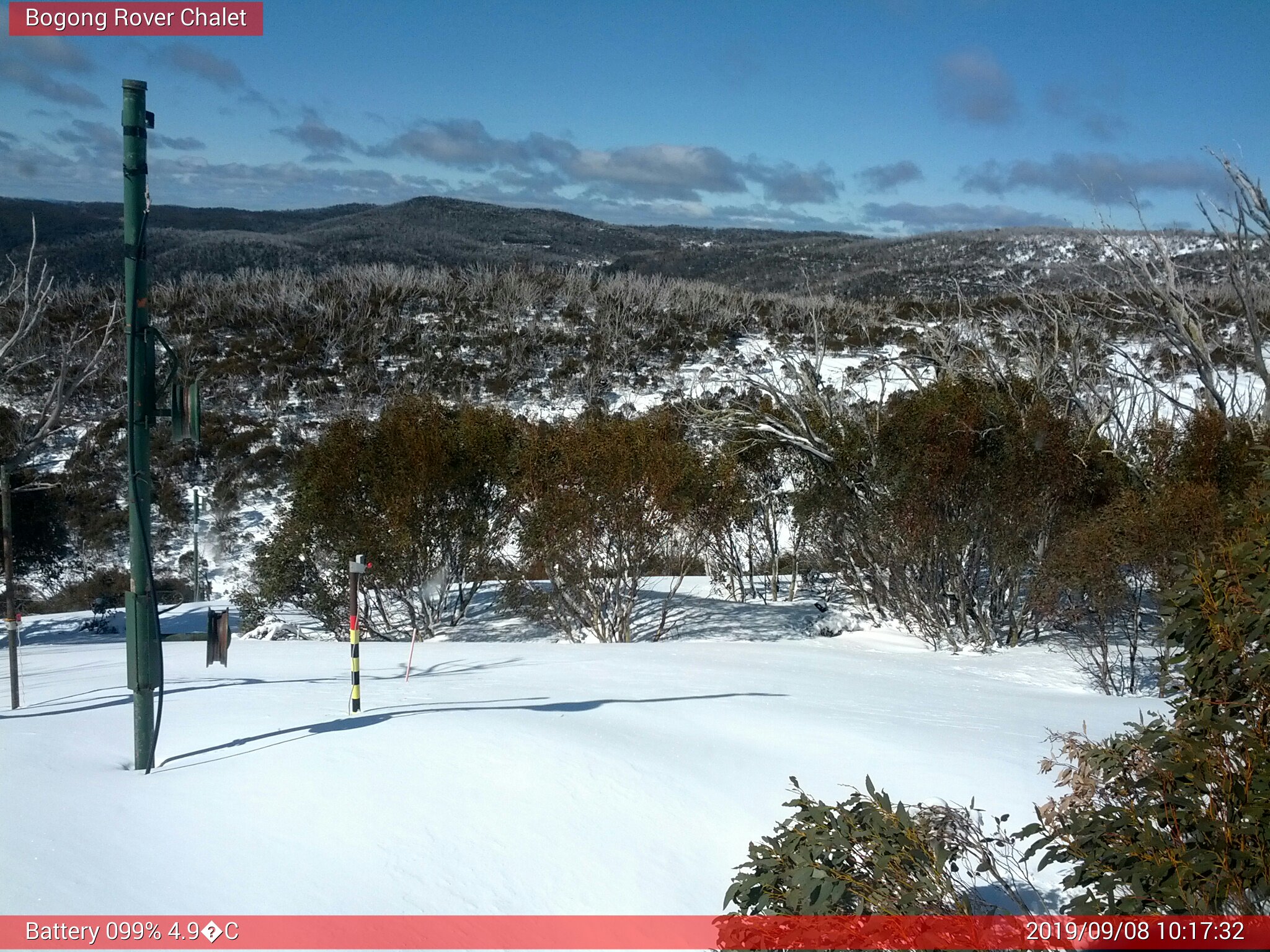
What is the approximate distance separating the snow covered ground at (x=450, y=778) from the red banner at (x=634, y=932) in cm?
10

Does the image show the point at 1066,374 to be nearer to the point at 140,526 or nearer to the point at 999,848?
the point at 999,848

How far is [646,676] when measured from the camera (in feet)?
32.7

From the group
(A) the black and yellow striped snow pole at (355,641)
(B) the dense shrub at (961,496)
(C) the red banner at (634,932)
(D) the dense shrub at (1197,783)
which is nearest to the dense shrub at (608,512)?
(B) the dense shrub at (961,496)

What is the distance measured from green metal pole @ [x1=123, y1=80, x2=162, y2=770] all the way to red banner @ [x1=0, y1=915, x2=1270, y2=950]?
70.4 inches

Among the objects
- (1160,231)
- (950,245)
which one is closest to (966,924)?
(1160,231)

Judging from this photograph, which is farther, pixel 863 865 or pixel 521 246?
pixel 521 246

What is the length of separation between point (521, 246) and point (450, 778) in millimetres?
90572

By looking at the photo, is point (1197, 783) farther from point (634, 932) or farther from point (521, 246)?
point (521, 246)

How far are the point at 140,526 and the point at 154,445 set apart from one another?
3040cm

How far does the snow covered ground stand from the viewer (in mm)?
4250

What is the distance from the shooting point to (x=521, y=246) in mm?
92438

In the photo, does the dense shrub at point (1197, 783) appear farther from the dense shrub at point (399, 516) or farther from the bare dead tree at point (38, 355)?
the bare dead tree at point (38, 355)

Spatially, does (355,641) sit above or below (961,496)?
below

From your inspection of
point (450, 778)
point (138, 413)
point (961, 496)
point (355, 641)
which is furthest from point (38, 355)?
point (450, 778)
